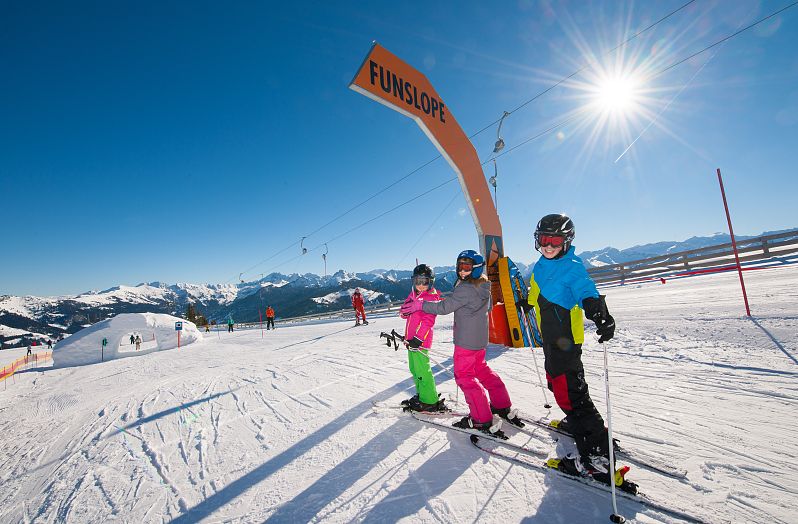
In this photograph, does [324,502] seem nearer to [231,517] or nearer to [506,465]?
[231,517]

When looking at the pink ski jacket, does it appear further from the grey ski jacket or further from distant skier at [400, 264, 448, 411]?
the grey ski jacket

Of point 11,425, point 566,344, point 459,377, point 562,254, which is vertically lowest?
point 11,425

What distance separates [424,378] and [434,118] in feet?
20.3

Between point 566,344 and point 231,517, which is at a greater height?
point 566,344

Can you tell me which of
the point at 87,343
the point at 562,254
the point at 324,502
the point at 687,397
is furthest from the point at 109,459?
the point at 87,343

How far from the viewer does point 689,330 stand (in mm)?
5371

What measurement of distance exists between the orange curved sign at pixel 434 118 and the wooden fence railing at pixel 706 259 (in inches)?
336

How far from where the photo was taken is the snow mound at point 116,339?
17.1 metres

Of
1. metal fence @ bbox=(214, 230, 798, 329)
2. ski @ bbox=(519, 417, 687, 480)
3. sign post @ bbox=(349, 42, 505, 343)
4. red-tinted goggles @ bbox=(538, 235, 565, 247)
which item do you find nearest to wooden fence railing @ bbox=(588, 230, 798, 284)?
metal fence @ bbox=(214, 230, 798, 329)

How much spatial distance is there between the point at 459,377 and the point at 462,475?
86 cm

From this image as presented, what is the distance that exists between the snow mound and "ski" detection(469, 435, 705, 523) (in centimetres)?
2151

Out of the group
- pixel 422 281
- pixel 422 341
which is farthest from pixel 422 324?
pixel 422 281

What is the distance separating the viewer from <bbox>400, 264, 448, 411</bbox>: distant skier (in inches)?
137

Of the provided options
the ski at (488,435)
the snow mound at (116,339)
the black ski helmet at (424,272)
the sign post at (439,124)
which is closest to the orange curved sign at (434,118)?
the sign post at (439,124)
